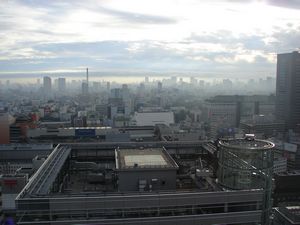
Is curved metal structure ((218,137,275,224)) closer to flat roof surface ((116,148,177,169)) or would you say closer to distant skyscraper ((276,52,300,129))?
flat roof surface ((116,148,177,169))

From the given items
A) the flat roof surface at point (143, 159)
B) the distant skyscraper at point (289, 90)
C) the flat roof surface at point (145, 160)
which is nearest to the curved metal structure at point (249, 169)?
the flat roof surface at point (143, 159)

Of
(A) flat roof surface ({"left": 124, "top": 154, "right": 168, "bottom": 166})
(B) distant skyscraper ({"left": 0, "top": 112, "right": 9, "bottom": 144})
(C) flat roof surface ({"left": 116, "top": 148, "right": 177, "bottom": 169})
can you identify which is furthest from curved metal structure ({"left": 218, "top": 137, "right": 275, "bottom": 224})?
(B) distant skyscraper ({"left": 0, "top": 112, "right": 9, "bottom": 144})

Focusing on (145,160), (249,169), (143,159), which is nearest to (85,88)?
(143,159)

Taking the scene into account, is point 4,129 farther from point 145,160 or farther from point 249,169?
point 249,169

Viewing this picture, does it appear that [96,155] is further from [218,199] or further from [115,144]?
[218,199]

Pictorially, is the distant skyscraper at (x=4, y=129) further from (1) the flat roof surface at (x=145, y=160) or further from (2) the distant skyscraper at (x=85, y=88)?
(2) the distant skyscraper at (x=85, y=88)

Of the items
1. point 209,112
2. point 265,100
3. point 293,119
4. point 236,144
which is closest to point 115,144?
point 236,144
